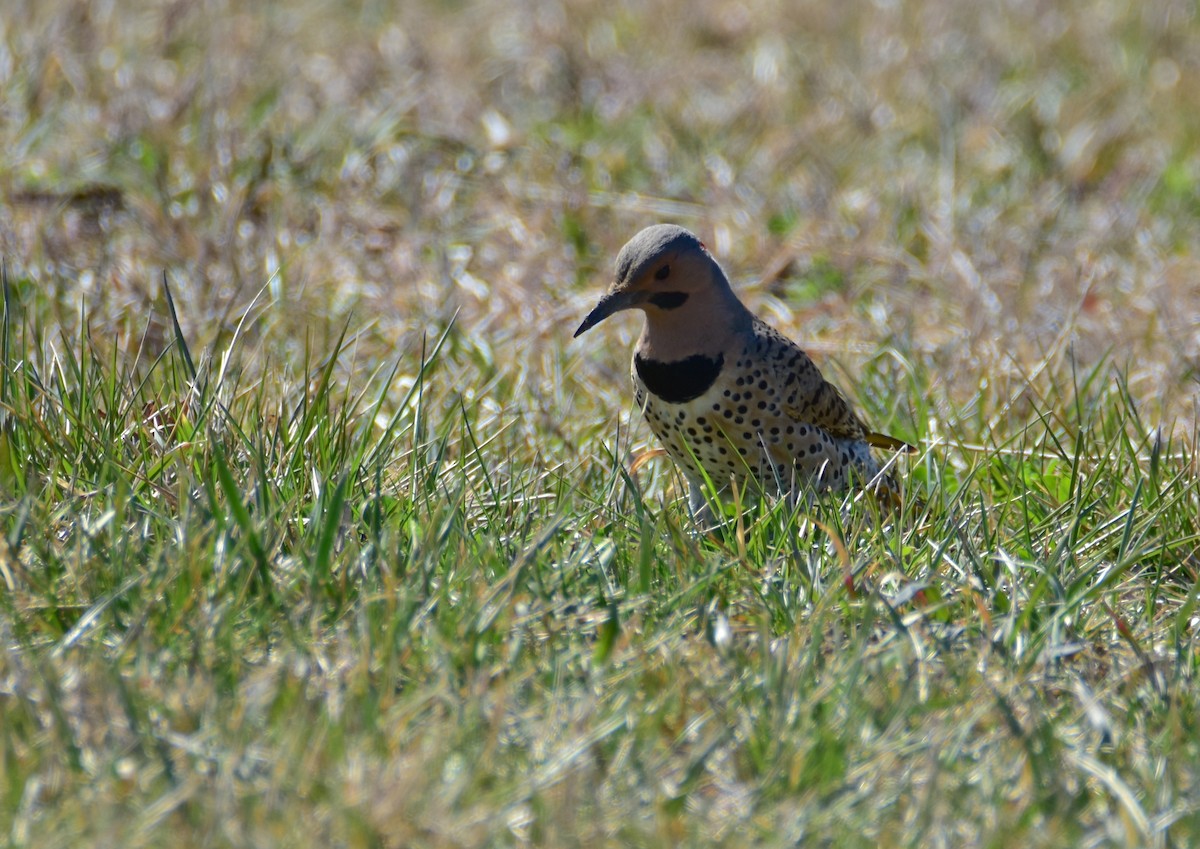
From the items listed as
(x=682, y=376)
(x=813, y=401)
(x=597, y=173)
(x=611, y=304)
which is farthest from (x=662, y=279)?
(x=597, y=173)

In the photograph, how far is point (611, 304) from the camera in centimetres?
418

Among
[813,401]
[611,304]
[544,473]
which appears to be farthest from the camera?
[813,401]

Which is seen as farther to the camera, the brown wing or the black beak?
the brown wing

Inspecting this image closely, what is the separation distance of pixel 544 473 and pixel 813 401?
1.03 meters

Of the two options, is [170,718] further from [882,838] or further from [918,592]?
[918,592]

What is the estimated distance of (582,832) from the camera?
2516 mm

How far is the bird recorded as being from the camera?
4.22 meters

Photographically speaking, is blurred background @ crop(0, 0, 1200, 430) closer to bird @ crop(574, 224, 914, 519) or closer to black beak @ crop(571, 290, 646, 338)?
bird @ crop(574, 224, 914, 519)

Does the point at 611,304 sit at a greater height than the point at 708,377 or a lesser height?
greater

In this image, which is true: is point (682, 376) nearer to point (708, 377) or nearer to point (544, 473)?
point (708, 377)

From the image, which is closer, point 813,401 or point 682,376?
point 682,376

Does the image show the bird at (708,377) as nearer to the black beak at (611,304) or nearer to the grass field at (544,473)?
the black beak at (611,304)

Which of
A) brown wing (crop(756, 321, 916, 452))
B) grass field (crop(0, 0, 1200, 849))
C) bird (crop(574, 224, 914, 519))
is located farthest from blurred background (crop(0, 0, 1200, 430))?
bird (crop(574, 224, 914, 519))

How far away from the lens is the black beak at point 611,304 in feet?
13.6
